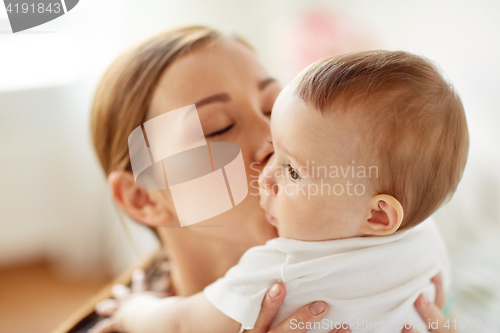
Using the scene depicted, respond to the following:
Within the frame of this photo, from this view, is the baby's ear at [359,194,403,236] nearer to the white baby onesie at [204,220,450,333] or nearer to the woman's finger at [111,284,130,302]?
the white baby onesie at [204,220,450,333]

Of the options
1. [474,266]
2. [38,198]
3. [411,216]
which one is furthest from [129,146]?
[474,266]

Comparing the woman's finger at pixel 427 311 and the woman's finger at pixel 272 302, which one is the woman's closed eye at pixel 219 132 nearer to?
the woman's finger at pixel 272 302

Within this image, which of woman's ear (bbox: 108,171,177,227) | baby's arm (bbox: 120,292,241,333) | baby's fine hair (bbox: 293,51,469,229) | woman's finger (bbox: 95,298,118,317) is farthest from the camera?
woman's finger (bbox: 95,298,118,317)

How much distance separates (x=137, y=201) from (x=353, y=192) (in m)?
0.42

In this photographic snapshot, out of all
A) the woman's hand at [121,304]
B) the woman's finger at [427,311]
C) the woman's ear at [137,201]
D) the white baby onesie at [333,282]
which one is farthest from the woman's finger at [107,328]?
the woman's finger at [427,311]

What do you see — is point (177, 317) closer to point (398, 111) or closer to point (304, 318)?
point (304, 318)

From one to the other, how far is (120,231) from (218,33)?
106 cm

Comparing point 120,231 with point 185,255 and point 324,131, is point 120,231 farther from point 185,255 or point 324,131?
point 324,131

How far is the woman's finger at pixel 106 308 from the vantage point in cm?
87

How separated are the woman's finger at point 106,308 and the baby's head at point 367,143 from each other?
23.1 inches

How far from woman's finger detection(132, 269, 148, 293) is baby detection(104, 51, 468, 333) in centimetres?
40

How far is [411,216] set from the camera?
0.49 m

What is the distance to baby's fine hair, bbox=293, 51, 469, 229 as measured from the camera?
1.39 feet

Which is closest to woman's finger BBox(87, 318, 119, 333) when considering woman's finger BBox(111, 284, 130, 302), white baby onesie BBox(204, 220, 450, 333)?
woman's finger BBox(111, 284, 130, 302)
